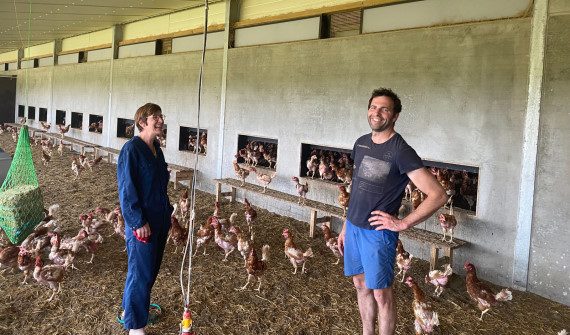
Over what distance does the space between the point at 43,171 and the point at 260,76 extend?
6105 mm

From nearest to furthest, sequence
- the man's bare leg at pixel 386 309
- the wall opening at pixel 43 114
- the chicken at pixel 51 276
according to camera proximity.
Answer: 1. the man's bare leg at pixel 386 309
2. the chicken at pixel 51 276
3. the wall opening at pixel 43 114

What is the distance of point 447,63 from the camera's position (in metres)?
5.34

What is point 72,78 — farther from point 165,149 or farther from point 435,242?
point 435,242

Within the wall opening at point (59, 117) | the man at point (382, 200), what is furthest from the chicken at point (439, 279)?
the wall opening at point (59, 117)

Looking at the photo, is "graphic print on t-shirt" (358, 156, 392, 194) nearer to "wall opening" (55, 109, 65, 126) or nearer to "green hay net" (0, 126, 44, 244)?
"green hay net" (0, 126, 44, 244)

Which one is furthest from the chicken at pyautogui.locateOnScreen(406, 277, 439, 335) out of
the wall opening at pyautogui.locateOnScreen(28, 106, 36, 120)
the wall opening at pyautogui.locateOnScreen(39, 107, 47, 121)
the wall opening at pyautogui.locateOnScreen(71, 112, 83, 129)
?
the wall opening at pyautogui.locateOnScreen(28, 106, 36, 120)

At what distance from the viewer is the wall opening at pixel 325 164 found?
6675mm

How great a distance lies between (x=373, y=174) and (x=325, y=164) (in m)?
4.22

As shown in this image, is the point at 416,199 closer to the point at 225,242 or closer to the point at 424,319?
the point at 424,319

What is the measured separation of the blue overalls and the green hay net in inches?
108

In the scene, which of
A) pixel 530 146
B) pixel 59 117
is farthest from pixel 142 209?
pixel 59 117

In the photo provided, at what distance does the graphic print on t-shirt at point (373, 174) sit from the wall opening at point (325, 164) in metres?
3.70

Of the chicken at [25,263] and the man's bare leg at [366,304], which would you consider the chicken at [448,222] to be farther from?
the chicken at [25,263]

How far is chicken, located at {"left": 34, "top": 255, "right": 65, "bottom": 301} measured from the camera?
396 centimetres
